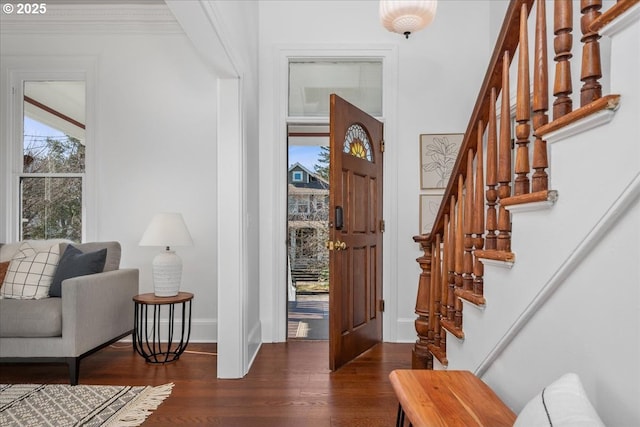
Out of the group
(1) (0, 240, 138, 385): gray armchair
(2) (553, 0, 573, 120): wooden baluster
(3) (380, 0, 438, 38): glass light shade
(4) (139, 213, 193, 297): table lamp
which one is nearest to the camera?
(2) (553, 0, 573, 120): wooden baluster

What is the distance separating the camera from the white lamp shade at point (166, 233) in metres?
3.12

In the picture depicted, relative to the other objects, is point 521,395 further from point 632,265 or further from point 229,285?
point 229,285

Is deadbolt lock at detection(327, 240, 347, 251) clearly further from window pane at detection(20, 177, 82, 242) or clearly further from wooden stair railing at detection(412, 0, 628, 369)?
window pane at detection(20, 177, 82, 242)

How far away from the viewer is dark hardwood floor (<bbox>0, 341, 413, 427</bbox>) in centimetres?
216

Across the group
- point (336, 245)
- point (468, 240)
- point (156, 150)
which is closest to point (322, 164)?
point (156, 150)

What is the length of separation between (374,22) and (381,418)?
10.9 ft

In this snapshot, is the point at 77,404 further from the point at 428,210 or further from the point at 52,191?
the point at 428,210

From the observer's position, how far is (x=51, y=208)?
378 centimetres

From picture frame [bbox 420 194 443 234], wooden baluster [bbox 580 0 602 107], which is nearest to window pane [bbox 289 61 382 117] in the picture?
picture frame [bbox 420 194 443 234]

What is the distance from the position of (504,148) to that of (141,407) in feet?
7.56

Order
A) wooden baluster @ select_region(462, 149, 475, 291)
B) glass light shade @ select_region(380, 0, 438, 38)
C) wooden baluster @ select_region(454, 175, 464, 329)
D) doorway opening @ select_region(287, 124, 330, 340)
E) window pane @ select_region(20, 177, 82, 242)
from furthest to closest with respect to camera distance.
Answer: doorway opening @ select_region(287, 124, 330, 340), window pane @ select_region(20, 177, 82, 242), glass light shade @ select_region(380, 0, 438, 38), wooden baluster @ select_region(454, 175, 464, 329), wooden baluster @ select_region(462, 149, 475, 291)

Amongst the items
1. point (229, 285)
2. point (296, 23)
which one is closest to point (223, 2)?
point (296, 23)

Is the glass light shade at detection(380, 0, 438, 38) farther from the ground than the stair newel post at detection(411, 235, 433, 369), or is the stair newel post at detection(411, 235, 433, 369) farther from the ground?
the glass light shade at detection(380, 0, 438, 38)

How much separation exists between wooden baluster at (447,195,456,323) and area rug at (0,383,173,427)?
1709 mm
